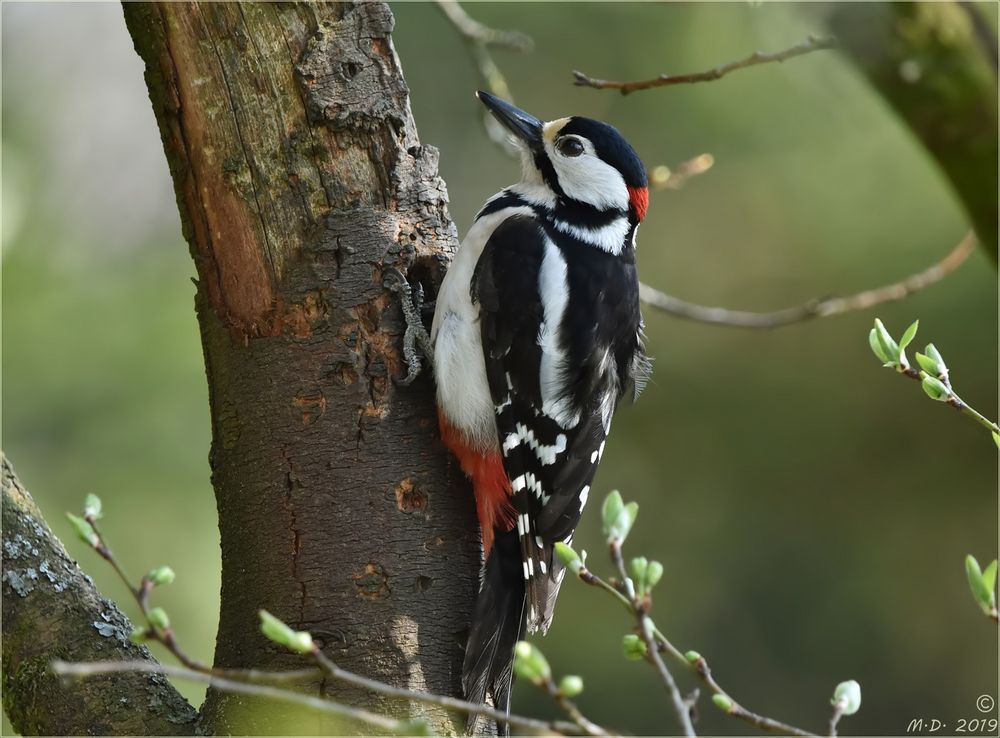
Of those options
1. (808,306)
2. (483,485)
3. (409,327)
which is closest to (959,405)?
(483,485)

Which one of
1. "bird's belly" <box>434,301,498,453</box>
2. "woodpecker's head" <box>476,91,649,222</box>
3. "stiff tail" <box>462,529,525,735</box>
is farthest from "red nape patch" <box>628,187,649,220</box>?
"stiff tail" <box>462,529,525,735</box>

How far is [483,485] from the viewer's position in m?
2.47

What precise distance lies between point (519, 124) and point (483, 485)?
3.66 feet

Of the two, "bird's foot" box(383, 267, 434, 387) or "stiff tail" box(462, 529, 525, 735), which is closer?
"stiff tail" box(462, 529, 525, 735)

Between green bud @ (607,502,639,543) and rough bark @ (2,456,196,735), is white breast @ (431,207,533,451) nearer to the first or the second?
rough bark @ (2,456,196,735)

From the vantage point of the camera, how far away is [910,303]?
632 cm

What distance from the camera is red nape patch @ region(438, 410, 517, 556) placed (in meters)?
2.44

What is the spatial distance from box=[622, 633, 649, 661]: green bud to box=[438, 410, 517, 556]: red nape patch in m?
0.94

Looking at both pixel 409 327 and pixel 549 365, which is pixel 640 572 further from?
pixel 549 365

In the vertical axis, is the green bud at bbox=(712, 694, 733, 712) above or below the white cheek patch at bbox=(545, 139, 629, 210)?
above

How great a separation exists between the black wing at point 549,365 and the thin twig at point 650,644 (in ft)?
3.60

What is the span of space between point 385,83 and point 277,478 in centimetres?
87

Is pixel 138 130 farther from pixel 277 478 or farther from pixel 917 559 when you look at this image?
pixel 917 559

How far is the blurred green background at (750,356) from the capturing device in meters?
6.30
